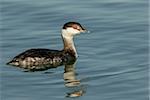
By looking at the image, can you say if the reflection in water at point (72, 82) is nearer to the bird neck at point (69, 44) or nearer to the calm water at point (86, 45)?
the calm water at point (86, 45)

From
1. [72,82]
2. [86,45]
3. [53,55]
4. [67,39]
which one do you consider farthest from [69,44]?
[72,82]

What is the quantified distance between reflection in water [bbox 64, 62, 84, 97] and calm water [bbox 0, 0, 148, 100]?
0.09ft

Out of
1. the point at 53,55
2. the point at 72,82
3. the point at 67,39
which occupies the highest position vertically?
the point at 67,39

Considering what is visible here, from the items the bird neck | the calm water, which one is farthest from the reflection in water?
the bird neck

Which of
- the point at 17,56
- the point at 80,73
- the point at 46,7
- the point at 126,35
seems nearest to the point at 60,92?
the point at 80,73

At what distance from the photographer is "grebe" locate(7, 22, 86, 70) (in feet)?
58.8

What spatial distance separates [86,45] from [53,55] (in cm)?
136

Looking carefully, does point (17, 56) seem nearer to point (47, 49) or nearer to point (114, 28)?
point (47, 49)

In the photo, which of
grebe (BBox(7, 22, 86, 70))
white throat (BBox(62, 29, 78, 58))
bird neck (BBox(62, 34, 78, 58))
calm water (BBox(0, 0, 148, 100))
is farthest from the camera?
white throat (BBox(62, 29, 78, 58))

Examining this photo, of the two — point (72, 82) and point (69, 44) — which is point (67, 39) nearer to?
point (69, 44)

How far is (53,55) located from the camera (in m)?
18.4

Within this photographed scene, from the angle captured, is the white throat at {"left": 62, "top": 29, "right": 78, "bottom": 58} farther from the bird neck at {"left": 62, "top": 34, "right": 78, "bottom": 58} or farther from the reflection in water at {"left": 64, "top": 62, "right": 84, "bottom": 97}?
the reflection in water at {"left": 64, "top": 62, "right": 84, "bottom": 97}

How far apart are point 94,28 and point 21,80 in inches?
202

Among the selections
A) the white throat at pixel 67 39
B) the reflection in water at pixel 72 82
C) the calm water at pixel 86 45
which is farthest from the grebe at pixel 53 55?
the reflection in water at pixel 72 82
